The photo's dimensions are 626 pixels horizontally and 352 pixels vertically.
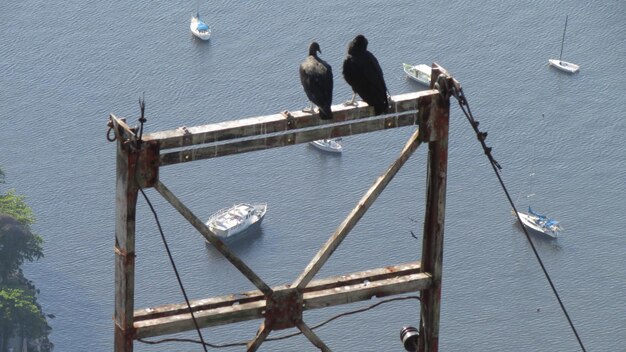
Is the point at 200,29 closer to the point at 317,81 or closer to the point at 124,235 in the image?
the point at 317,81

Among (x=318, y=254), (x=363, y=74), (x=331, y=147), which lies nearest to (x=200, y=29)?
(x=331, y=147)

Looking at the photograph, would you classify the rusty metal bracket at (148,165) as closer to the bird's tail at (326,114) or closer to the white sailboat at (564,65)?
the bird's tail at (326,114)

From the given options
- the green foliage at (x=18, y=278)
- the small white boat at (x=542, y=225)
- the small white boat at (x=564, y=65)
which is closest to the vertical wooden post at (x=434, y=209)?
the green foliage at (x=18, y=278)

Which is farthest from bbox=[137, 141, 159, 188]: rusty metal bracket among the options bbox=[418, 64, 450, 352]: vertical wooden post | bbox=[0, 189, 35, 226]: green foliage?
bbox=[0, 189, 35, 226]: green foliage

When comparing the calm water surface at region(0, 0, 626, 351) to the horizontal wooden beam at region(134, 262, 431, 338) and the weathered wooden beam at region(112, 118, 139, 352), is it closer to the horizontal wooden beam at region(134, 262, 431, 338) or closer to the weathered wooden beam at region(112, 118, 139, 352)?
the horizontal wooden beam at region(134, 262, 431, 338)

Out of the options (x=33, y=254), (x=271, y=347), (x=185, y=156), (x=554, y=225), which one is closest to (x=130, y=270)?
(x=185, y=156)

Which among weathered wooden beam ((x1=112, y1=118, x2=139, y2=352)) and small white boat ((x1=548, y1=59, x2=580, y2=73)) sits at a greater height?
small white boat ((x1=548, y1=59, x2=580, y2=73))
